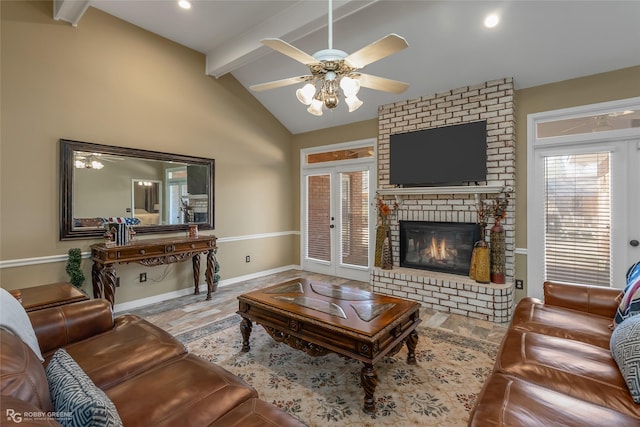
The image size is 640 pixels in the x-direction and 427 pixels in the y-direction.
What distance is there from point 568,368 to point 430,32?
331cm

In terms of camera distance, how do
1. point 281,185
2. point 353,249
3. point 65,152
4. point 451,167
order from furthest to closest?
point 281,185 < point 353,249 < point 451,167 < point 65,152

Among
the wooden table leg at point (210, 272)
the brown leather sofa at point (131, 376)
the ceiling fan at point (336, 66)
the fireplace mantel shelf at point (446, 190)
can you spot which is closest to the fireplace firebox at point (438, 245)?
the fireplace mantel shelf at point (446, 190)

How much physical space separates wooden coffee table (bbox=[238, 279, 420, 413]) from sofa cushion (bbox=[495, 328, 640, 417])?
66 centimetres

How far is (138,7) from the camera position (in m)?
3.36

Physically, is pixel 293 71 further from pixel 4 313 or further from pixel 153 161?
pixel 4 313

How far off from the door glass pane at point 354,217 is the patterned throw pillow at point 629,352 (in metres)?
3.52

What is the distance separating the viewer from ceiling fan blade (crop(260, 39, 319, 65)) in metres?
1.93

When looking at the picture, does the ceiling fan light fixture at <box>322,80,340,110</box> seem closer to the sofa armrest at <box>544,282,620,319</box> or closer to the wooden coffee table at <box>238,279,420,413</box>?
the wooden coffee table at <box>238,279,420,413</box>

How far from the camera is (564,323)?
2.01 meters

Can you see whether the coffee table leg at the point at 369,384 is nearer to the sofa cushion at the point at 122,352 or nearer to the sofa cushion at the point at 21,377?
the sofa cushion at the point at 122,352

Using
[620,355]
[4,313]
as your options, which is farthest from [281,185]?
[620,355]

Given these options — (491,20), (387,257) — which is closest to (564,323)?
(387,257)

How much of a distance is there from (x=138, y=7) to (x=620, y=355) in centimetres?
497

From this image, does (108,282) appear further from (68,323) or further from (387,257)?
(387,257)
